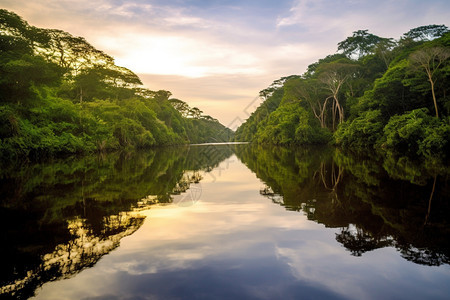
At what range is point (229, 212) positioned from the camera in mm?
5770

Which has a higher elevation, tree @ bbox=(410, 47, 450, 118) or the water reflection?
tree @ bbox=(410, 47, 450, 118)

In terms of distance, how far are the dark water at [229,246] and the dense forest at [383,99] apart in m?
15.4

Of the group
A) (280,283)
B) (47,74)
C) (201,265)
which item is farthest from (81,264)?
(47,74)

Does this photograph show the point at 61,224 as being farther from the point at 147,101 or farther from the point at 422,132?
the point at 147,101

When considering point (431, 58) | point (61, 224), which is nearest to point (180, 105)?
point (431, 58)

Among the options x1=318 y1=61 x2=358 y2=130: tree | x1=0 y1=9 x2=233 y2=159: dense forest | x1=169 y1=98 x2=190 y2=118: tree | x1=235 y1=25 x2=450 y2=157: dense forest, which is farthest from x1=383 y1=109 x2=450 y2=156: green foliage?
x1=169 y1=98 x2=190 y2=118: tree

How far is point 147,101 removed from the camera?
5666 cm

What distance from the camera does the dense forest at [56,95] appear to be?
18.3 metres

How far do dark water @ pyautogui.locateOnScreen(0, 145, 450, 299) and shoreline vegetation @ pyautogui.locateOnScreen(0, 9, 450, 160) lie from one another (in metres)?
14.4

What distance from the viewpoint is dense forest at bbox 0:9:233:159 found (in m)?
18.3

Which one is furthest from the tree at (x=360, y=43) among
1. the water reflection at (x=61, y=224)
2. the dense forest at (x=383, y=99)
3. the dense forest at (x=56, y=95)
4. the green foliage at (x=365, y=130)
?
the water reflection at (x=61, y=224)

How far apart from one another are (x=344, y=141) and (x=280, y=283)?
107 ft

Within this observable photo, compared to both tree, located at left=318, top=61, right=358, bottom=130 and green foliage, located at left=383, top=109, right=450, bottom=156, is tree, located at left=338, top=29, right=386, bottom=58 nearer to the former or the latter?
tree, located at left=318, top=61, right=358, bottom=130

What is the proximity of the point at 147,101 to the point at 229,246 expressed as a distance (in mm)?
56027
